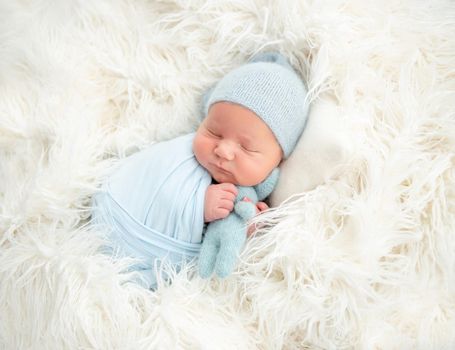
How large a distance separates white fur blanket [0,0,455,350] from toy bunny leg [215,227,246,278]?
29mm

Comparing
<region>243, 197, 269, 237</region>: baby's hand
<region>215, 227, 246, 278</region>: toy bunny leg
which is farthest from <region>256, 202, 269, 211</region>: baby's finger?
<region>215, 227, 246, 278</region>: toy bunny leg

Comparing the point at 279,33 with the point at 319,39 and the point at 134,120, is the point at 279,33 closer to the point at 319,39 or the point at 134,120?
the point at 319,39

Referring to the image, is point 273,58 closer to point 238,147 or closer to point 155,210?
point 238,147

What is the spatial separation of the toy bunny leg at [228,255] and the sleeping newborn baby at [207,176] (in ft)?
0.22

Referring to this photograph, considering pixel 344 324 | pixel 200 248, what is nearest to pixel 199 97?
pixel 200 248

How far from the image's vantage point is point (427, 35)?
1.07 metres

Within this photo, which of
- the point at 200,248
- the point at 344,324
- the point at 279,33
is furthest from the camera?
the point at 279,33

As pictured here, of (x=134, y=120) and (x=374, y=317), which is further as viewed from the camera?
(x=134, y=120)

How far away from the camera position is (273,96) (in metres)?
1.05

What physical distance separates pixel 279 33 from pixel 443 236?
592mm

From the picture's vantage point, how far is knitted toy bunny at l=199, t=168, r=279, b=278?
97 cm

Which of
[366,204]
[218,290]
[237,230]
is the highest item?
[366,204]

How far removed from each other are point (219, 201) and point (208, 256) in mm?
121

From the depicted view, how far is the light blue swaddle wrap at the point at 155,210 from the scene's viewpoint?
105 centimetres
